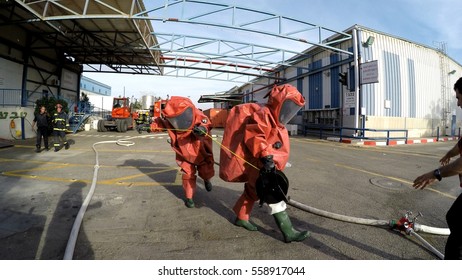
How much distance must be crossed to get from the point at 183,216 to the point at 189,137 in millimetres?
1182

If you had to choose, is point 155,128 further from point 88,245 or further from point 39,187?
point 39,187

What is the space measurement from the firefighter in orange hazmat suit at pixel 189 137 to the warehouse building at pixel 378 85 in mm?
13439

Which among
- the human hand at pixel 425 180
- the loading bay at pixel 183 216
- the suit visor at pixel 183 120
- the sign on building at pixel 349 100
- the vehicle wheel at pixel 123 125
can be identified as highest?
the sign on building at pixel 349 100

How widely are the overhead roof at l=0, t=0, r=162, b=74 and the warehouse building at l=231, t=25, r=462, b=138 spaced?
8665mm

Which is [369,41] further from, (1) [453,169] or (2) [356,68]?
(1) [453,169]

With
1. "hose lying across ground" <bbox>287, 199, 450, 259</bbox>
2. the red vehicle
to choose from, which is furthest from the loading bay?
the red vehicle

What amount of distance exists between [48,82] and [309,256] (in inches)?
839

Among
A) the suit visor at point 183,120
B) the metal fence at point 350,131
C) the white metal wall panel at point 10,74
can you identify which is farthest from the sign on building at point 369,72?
the white metal wall panel at point 10,74

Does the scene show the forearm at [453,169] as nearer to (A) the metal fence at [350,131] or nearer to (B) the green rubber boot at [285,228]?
(B) the green rubber boot at [285,228]

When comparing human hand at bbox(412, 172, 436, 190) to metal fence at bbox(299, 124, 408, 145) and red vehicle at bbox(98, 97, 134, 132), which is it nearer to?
metal fence at bbox(299, 124, 408, 145)

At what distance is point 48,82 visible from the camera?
17.1m

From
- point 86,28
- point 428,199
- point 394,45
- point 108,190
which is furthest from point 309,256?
point 394,45

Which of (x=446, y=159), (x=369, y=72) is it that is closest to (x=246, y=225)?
(x=446, y=159)

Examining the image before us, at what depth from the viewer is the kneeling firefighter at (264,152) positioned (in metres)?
2.32
